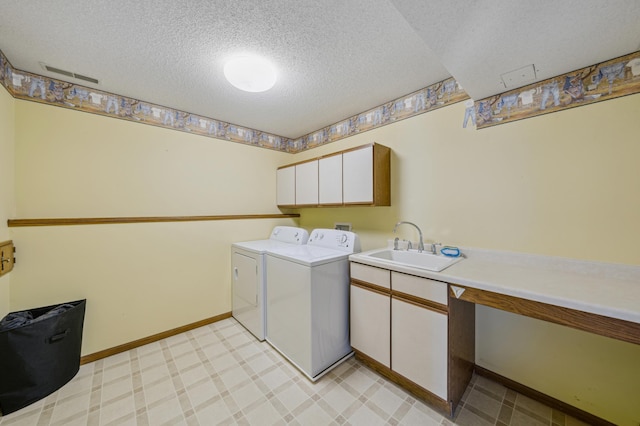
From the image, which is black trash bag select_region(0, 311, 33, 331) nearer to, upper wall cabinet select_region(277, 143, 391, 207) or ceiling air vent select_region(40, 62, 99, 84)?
ceiling air vent select_region(40, 62, 99, 84)

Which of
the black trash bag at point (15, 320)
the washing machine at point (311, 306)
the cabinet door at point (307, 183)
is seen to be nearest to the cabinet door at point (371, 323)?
the washing machine at point (311, 306)

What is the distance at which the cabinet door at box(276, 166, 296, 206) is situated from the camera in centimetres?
301

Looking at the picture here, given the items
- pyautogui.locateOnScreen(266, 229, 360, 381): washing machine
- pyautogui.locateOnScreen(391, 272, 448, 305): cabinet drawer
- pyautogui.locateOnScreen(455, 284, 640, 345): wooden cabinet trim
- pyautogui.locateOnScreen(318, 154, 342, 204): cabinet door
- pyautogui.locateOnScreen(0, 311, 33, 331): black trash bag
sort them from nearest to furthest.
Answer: pyautogui.locateOnScreen(455, 284, 640, 345): wooden cabinet trim < pyautogui.locateOnScreen(391, 272, 448, 305): cabinet drawer < pyautogui.locateOnScreen(0, 311, 33, 331): black trash bag < pyautogui.locateOnScreen(266, 229, 360, 381): washing machine < pyautogui.locateOnScreen(318, 154, 342, 204): cabinet door

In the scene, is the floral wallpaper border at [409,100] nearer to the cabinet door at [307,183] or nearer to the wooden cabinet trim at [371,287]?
the cabinet door at [307,183]

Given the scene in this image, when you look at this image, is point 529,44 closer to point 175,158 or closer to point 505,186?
point 505,186

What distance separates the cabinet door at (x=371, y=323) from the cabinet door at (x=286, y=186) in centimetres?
155

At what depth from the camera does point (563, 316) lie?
1.04 meters

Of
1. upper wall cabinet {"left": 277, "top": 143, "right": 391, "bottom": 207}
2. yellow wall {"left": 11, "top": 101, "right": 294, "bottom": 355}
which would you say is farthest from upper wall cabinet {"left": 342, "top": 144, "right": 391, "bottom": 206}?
yellow wall {"left": 11, "top": 101, "right": 294, "bottom": 355}

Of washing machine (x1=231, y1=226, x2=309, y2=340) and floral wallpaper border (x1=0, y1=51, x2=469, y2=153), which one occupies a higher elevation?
floral wallpaper border (x1=0, y1=51, x2=469, y2=153)

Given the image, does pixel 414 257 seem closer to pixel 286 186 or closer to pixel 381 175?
pixel 381 175

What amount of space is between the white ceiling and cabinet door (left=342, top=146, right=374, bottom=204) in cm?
59

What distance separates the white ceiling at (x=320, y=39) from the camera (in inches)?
42.3

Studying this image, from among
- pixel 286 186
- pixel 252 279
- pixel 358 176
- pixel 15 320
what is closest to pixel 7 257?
pixel 15 320

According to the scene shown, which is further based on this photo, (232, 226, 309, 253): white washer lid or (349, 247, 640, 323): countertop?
(232, 226, 309, 253): white washer lid
